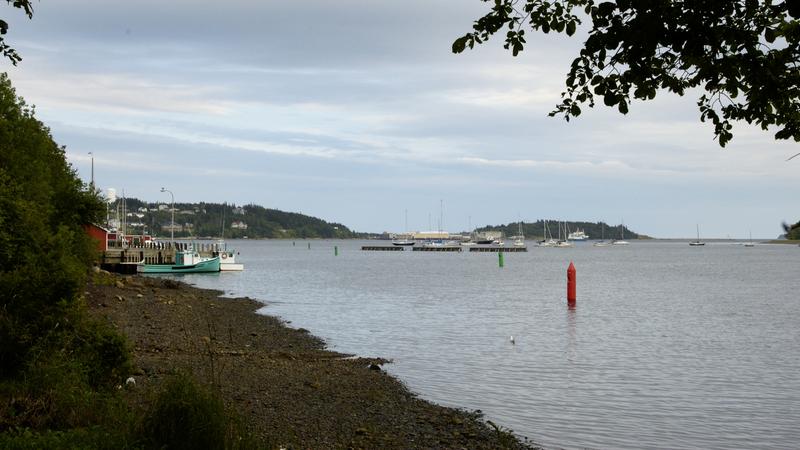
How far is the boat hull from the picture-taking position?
83.2 metres

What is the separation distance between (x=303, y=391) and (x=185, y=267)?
71.9 meters

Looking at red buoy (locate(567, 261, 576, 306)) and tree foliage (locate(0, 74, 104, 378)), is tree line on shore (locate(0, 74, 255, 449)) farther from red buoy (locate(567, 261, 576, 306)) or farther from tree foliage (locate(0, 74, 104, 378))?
red buoy (locate(567, 261, 576, 306))

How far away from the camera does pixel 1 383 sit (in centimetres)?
1245

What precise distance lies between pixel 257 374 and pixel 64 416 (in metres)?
8.87

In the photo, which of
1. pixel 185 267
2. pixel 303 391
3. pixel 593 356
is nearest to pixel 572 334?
pixel 593 356

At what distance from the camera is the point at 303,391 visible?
18.2m

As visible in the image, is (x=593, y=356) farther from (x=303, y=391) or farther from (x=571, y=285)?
(x=571, y=285)

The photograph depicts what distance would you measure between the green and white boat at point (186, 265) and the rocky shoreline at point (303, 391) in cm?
5359

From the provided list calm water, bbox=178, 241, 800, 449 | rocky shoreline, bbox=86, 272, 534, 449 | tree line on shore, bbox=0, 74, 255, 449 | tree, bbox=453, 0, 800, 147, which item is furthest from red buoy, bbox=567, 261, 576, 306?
tree, bbox=453, 0, 800, 147

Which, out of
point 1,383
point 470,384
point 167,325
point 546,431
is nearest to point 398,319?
point 167,325

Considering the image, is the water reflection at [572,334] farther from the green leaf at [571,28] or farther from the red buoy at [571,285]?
the green leaf at [571,28]

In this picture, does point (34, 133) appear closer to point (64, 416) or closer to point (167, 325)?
point (167, 325)

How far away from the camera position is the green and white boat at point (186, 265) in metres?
83.6

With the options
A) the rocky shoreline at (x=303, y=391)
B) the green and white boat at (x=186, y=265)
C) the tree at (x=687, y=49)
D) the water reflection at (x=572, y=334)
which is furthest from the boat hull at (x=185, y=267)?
the tree at (x=687, y=49)
